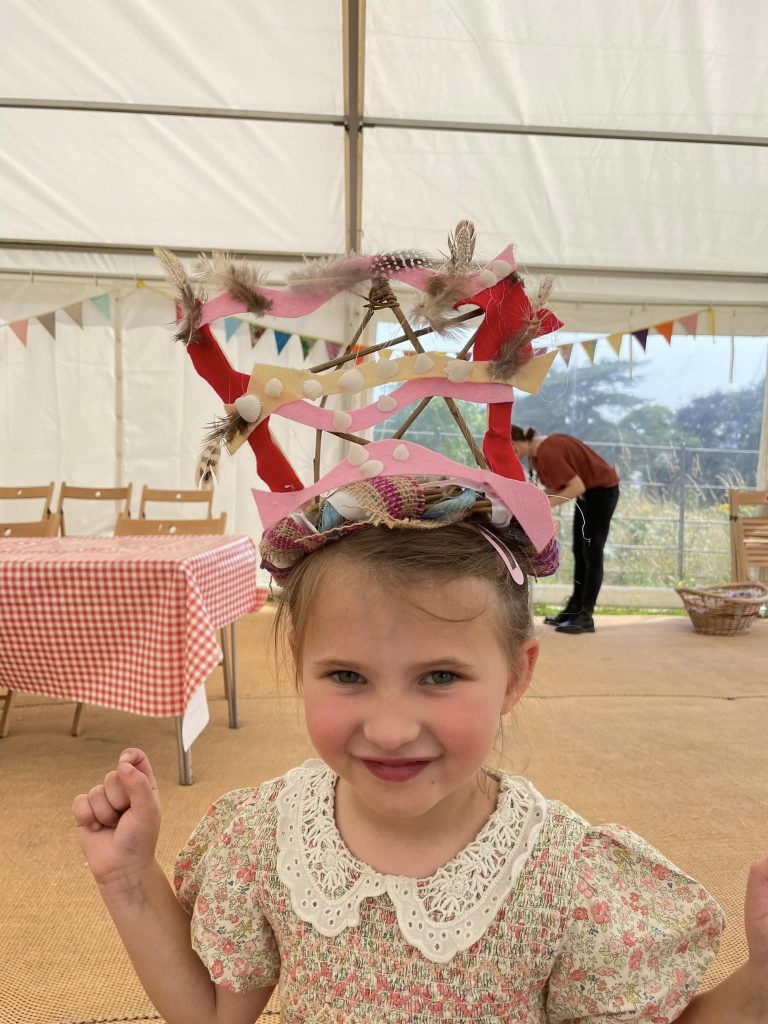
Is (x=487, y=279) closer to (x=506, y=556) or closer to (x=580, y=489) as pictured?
(x=506, y=556)

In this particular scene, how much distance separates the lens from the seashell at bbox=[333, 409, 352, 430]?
28.9 inches

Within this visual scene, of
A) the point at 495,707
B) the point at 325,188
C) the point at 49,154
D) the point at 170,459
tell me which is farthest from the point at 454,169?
the point at 495,707

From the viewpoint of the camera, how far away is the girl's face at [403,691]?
67 cm

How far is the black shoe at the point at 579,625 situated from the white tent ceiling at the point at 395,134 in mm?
2158

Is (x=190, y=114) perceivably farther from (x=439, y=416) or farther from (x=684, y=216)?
(x=439, y=416)

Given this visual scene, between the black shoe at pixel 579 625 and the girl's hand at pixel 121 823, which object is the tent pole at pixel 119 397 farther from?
the girl's hand at pixel 121 823

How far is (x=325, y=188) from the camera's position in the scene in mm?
3949

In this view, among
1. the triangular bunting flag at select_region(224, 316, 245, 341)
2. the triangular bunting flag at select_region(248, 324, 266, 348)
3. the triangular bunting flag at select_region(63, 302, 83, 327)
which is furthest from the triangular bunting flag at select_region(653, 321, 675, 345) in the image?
the triangular bunting flag at select_region(63, 302, 83, 327)

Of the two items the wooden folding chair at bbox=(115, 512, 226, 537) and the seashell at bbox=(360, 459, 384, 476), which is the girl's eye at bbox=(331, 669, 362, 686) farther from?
the wooden folding chair at bbox=(115, 512, 226, 537)

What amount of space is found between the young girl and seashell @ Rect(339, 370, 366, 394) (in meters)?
0.10

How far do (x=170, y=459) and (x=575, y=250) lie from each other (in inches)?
119

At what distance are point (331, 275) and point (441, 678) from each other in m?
0.43

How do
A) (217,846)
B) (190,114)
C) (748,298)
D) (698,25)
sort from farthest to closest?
1. (748,298)
2. (190,114)
3. (698,25)
4. (217,846)

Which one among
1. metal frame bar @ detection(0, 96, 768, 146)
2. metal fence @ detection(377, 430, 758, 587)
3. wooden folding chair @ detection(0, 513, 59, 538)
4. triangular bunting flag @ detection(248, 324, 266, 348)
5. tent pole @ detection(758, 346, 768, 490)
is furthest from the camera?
metal fence @ detection(377, 430, 758, 587)
